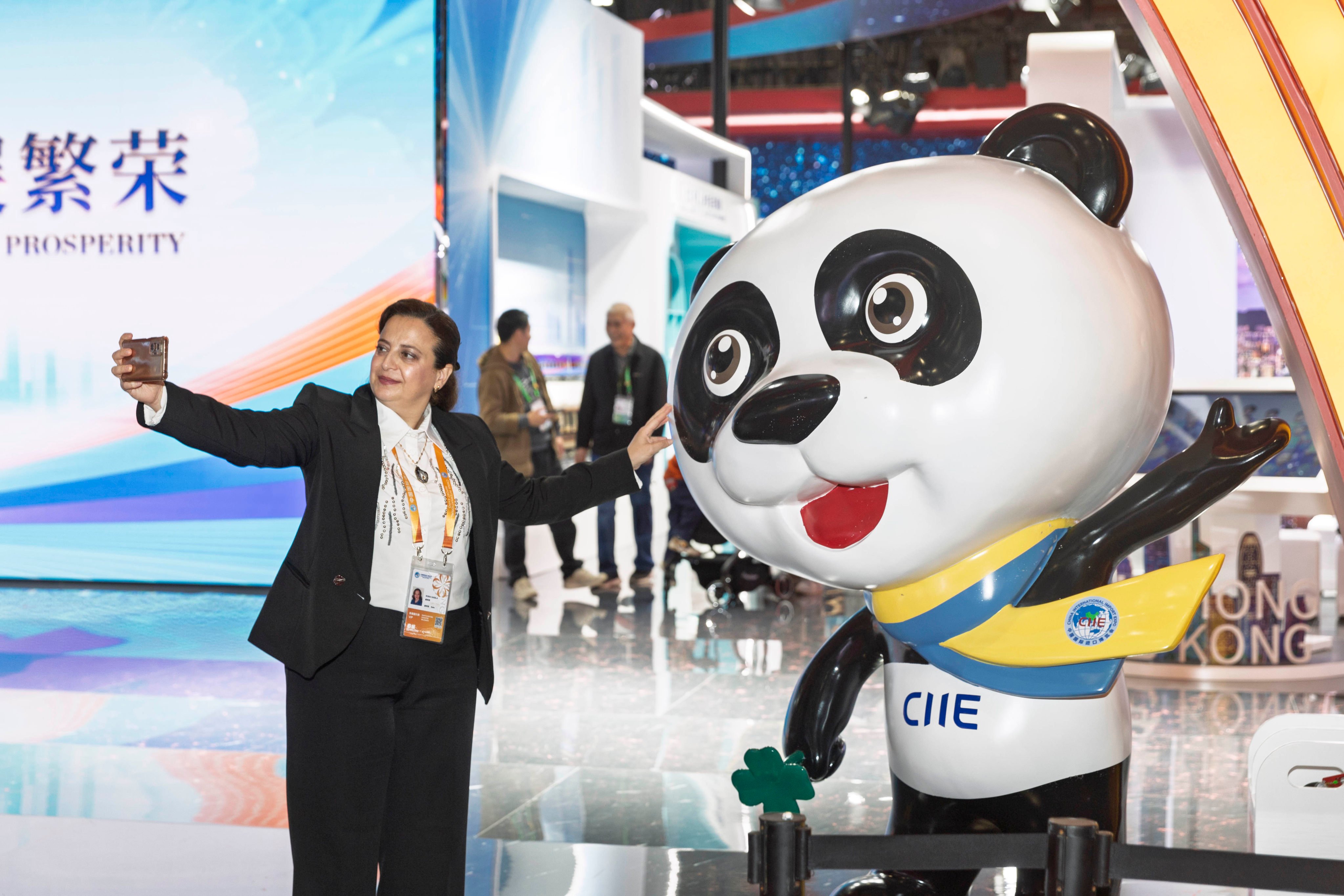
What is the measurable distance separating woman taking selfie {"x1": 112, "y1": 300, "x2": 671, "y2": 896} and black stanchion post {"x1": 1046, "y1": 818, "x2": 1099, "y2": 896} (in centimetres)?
108

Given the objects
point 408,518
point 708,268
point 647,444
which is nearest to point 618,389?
point 647,444

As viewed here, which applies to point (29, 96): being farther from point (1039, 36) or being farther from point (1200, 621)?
point (1200, 621)

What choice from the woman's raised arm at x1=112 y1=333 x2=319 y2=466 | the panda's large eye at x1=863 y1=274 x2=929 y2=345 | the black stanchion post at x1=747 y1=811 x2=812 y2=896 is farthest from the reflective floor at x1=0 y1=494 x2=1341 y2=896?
the panda's large eye at x1=863 y1=274 x2=929 y2=345

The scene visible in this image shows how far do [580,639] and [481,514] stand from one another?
375cm

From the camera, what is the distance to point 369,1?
7.04 metres

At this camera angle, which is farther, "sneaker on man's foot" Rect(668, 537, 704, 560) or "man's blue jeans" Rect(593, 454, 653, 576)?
"man's blue jeans" Rect(593, 454, 653, 576)

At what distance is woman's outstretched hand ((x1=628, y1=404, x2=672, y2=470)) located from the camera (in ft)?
9.02

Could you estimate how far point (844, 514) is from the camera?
225cm

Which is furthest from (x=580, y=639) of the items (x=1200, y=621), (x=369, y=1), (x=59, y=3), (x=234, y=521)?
(x=59, y=3)

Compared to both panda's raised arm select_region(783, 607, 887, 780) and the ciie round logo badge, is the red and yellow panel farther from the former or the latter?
panda's raised arm select_region(783, 607, 887, 780)

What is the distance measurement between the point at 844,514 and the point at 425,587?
0.77 meters

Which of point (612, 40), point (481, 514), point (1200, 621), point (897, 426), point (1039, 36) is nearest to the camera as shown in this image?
point (897, 426)

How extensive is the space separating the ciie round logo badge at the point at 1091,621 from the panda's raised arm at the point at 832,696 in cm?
43

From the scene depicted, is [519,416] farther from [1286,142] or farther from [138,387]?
[1286,142]
